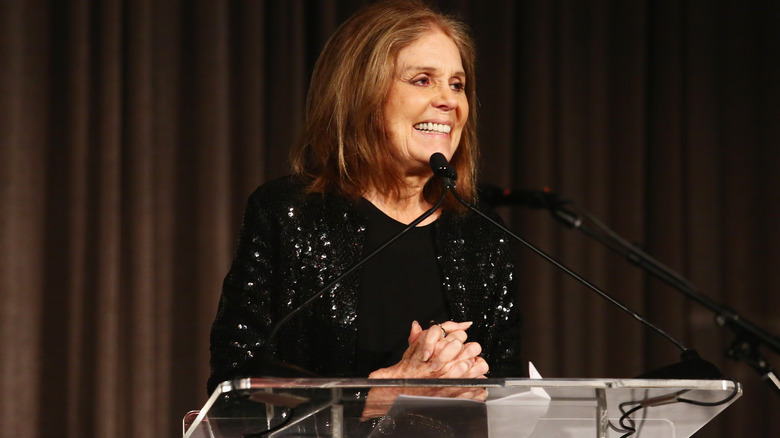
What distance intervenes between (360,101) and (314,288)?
45cm

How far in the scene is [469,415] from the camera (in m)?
1.11

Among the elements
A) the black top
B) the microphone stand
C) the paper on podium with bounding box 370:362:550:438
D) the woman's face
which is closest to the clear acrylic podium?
the paper on podium with bounding box 370:362:550:438

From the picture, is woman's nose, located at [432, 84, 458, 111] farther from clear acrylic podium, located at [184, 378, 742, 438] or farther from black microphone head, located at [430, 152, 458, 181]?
clear acrylic podium, located at [184, 378, 742, 438]

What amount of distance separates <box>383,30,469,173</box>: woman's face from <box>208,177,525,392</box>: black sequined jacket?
0.65 ft

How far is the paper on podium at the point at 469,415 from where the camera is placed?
1074 millimetres

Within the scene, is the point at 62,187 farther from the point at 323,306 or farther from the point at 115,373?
the point at 323,306

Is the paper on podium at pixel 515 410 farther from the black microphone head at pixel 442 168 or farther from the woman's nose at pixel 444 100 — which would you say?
the woman's nose at pixel 444 100

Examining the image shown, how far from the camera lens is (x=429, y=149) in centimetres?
A: 188

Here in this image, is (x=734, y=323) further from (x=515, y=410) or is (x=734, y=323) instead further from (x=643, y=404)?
(x=515, y=410)

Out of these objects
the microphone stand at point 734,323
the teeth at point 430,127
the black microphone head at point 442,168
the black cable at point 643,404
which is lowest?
the black cable at point 643,404

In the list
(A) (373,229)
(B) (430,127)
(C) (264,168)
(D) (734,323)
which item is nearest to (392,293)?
(A) (373,229)

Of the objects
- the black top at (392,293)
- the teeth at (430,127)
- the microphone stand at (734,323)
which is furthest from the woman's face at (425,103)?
the microphone stand at (734,323)

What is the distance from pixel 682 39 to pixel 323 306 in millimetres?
2375

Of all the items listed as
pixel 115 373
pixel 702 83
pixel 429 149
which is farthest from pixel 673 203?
pixel 115 373
